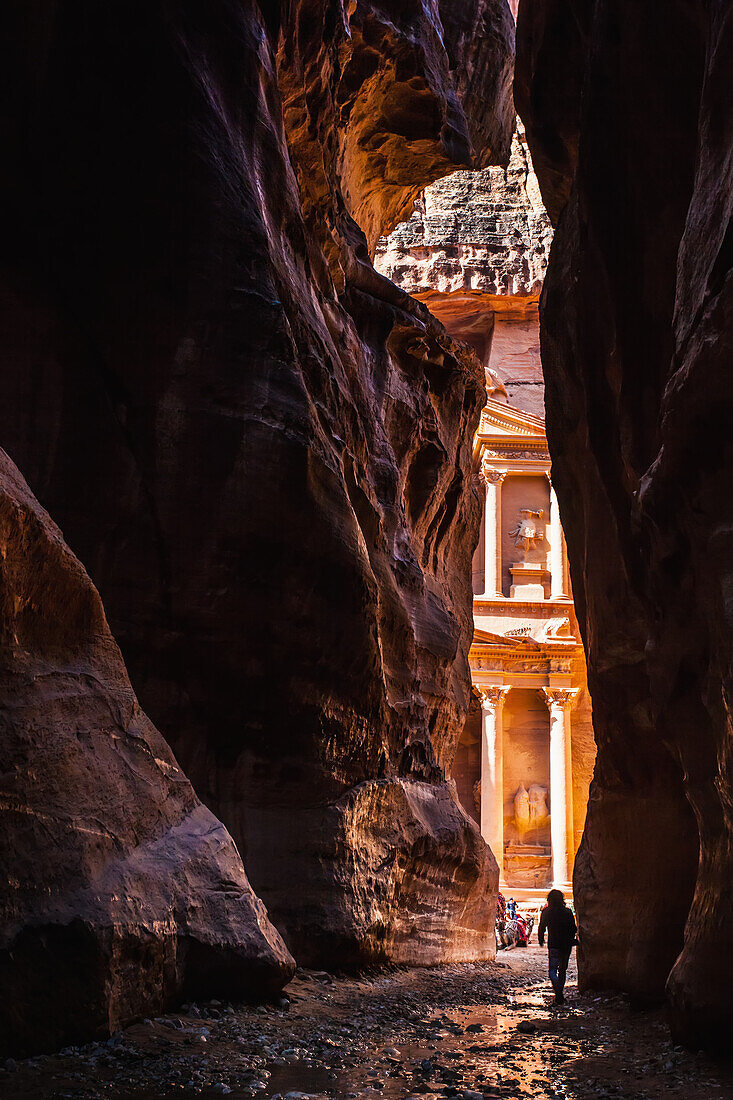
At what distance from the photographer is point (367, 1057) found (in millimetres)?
7031

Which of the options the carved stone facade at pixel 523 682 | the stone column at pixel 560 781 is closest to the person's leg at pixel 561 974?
the carved stone facade at pixel 523 682

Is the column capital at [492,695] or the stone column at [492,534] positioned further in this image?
the stone column at [492,534]

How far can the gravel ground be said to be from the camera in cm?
551

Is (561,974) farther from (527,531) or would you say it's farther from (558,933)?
(527,531)

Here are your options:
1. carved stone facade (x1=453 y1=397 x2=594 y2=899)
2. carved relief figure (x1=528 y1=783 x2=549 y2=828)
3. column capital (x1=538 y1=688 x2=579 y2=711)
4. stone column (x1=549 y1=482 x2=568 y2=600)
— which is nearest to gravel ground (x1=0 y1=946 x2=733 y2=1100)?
carved stone facade (x1=453 y1=397 x2=594 y2=899)

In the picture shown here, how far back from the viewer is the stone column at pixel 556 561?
37.0 meters

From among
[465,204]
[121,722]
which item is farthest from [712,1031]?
[465,204]

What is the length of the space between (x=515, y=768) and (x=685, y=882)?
25218mm

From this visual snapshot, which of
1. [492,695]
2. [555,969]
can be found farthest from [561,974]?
[492,695]

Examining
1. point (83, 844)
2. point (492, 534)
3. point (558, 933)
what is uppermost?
point (492, 534)

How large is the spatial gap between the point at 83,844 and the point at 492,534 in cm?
3179

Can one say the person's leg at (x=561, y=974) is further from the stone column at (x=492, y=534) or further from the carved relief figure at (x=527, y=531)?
the carved relief figure at (x=527, y=531)

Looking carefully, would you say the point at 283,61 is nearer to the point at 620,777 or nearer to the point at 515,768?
the point at 620,777

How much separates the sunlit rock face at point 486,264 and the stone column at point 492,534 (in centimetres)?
363
